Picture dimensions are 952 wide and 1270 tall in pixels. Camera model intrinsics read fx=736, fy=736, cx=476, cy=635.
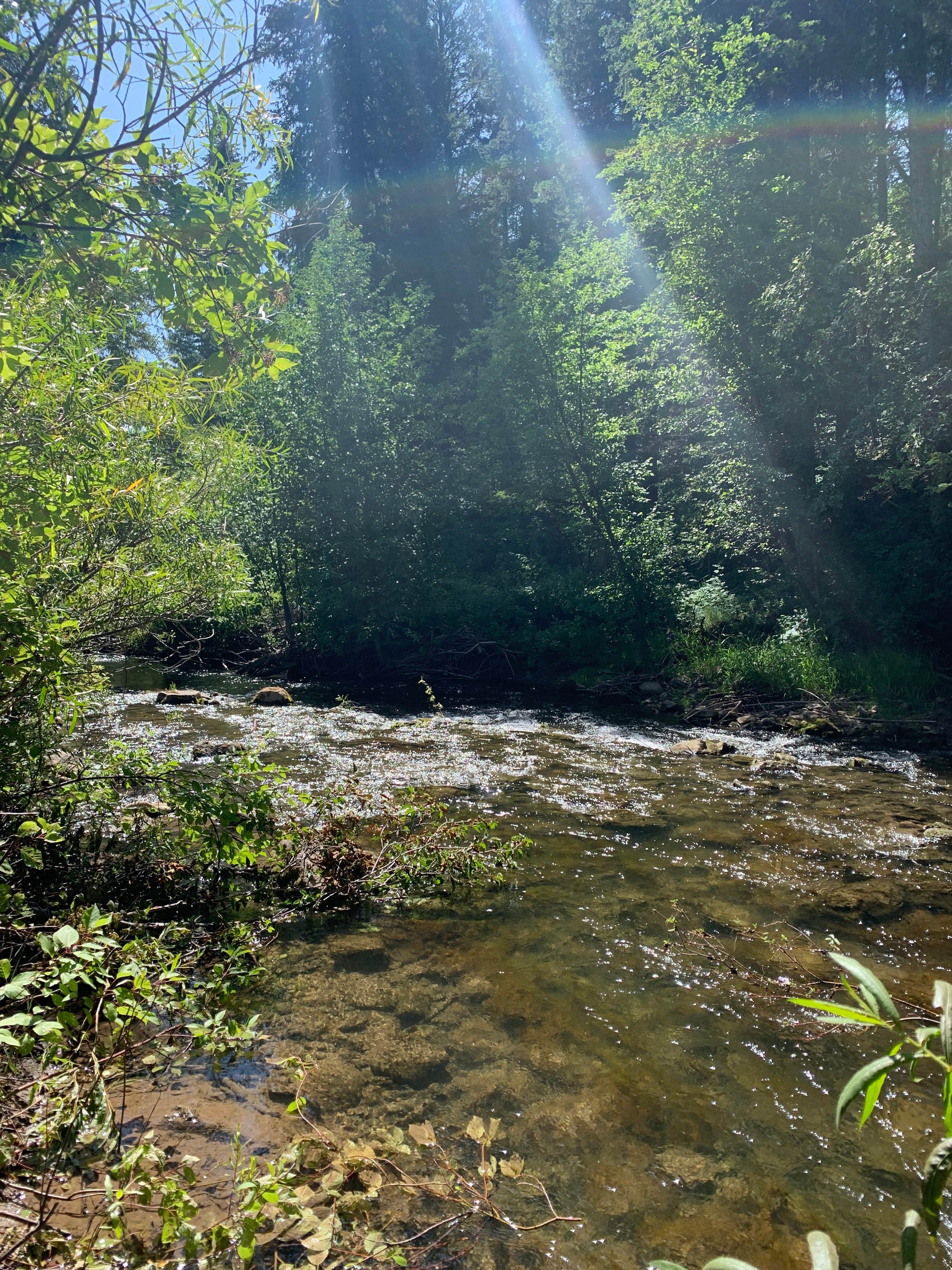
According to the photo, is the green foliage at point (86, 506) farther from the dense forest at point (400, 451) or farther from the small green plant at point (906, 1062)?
the small green plant at point (906, 1062)

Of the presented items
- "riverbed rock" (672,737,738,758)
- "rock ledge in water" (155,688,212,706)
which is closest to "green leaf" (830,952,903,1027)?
"riverbed rock" (672,737,738,758)

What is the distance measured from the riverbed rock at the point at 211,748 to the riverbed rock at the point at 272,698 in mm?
4226

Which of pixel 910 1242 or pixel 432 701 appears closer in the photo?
pixel 910 1242

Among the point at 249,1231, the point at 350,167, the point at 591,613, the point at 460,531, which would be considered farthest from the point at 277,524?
the point at 350,167

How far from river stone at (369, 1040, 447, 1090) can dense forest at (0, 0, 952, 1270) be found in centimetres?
39

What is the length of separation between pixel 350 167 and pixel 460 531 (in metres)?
20.3

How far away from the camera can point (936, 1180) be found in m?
0.87

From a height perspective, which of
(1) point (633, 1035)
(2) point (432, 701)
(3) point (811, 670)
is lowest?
(1) point (633, 1035)

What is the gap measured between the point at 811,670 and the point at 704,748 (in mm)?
3785

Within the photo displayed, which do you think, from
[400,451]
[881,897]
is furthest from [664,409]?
[881,897]

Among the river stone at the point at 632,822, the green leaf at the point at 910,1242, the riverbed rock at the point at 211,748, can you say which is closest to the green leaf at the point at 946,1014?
the green leaf at the point at 910,1242

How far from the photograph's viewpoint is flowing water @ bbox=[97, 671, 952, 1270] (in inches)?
104

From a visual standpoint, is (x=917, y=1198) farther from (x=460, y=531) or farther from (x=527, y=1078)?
(x=460, y=531)

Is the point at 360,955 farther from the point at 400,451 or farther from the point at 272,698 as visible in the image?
the point at 400,451
